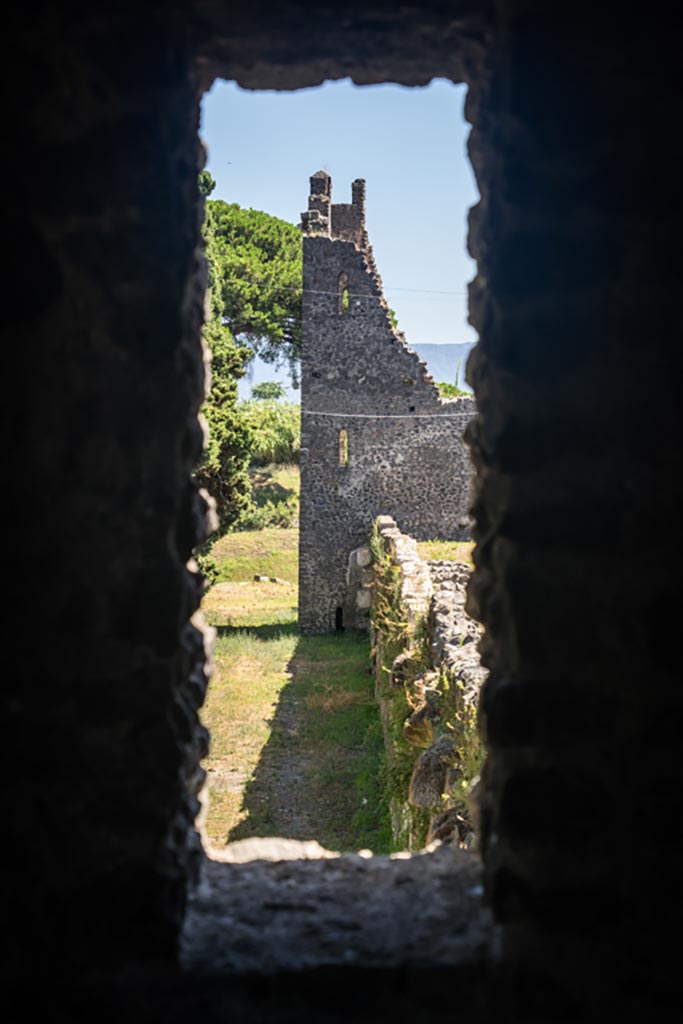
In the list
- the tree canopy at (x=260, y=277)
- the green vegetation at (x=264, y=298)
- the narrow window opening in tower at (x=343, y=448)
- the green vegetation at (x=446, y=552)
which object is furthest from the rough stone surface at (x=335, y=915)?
the tree canopy at (x=260, y=277)

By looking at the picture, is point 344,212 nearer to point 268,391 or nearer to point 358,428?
point 358,428

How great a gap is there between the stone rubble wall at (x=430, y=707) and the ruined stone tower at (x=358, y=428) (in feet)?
26.7

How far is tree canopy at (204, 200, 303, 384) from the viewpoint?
84.8 ft

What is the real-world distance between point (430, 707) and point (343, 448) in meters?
12.6

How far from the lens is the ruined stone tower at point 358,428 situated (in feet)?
56.9

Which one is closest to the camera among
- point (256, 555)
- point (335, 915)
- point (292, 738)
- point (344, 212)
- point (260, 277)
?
point (335, 915)

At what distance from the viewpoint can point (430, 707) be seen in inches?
207

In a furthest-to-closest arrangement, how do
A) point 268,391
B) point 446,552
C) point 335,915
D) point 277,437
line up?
point 268,391 → point 277,437 → point 446,552 → point 335,915

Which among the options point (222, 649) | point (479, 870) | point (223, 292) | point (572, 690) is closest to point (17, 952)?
point (479, 870)

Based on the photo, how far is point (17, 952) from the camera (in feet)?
5.27

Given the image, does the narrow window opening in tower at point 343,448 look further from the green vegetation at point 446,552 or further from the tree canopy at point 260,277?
the tree canopy at point 260,277

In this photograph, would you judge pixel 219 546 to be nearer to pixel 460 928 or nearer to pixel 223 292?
pixel 223 292

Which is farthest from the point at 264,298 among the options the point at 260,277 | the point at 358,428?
the point at 358,428

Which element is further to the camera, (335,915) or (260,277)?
(260,277)
